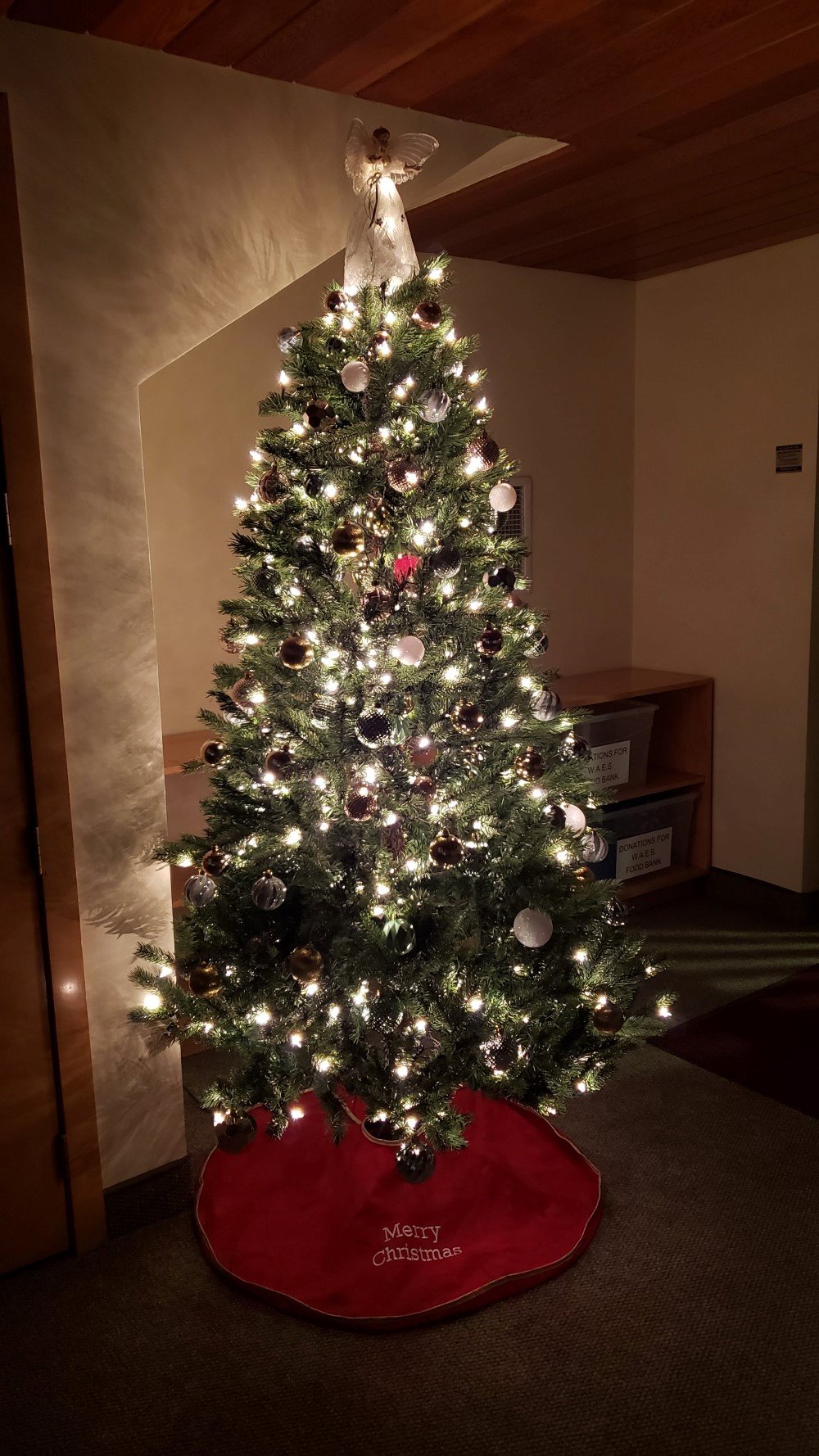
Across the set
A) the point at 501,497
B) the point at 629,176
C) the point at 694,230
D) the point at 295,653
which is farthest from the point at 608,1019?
the point at 694,230

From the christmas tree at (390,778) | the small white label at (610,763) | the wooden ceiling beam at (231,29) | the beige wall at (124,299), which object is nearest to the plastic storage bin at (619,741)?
the small white label at (610,763)

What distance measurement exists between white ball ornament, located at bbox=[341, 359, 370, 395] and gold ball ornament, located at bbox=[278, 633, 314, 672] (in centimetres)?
50

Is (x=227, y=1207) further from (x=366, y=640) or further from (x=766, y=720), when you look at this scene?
(x=766, y=720)

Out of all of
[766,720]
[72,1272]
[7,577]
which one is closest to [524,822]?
[7,577]

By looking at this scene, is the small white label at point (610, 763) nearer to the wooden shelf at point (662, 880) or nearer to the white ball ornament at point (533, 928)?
the wooden shelf at point (662, 880)

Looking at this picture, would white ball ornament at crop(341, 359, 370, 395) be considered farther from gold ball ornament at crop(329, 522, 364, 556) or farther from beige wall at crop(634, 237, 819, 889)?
beige wall at crop(634, 237, 819, 889)

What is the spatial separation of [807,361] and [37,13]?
108 inches

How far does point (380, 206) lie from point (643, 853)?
9.02 feet

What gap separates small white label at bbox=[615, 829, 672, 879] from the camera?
154 inches

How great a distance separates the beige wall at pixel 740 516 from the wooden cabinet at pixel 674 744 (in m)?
0.06

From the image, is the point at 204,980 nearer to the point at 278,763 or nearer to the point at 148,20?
the point at 278,763

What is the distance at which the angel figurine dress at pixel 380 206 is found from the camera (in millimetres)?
1955

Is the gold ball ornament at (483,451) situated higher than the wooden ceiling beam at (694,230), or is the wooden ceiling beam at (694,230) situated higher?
the wooden ceiling beam at (694,230)

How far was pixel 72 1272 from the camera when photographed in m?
2.14
